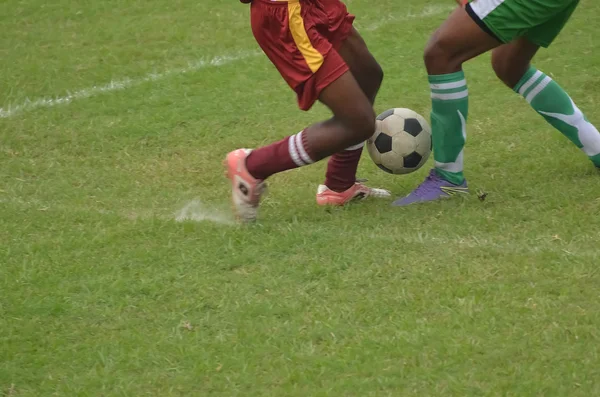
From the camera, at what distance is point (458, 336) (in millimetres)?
3693

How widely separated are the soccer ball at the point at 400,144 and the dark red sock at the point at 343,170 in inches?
4.8

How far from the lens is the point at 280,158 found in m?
4.96

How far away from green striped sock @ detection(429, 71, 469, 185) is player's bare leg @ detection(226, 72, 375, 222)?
43 cm

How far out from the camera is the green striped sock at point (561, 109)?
17.3 feet

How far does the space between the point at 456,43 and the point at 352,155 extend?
0.85 meters

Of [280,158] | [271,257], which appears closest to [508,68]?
[280,158]

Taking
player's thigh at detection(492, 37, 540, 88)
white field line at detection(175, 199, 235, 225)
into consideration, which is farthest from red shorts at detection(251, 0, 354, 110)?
player's thigh at detection(492, 37, 540, 88)

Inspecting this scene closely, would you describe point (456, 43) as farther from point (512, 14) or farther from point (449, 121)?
point (449, 121)

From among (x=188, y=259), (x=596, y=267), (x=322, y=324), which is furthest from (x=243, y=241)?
(x=596, y=267)

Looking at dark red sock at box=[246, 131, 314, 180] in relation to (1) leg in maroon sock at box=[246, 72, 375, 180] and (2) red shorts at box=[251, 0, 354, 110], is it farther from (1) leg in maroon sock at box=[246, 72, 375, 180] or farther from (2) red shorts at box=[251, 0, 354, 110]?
(2) red shorts at box=[251, 0, 354, 110]

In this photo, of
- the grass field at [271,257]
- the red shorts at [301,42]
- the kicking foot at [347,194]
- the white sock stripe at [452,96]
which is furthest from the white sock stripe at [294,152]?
the white sock stripe at [452,96]

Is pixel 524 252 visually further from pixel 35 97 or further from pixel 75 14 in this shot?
pixel 75 14

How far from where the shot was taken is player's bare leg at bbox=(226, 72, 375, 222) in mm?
4758

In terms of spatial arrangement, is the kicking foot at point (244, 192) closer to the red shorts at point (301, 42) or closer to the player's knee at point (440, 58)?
the red shorts at point (301, 42)
